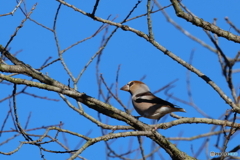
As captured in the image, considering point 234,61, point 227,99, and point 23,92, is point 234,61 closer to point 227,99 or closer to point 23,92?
point 227,99

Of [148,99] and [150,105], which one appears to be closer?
[150,105]

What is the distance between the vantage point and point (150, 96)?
713 cm

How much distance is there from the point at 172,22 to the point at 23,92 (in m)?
2.49

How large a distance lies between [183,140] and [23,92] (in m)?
2.68

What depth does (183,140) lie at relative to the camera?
258 inches

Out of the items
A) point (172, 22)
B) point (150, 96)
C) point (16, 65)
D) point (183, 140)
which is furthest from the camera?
point (150, 96)

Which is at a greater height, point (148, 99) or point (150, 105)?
point (148, 99)

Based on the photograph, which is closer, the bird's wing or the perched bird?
the perched bird

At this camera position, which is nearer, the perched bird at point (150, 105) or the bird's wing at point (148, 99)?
the perched bird at point (150, 105)

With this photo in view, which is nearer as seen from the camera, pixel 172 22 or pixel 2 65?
pixel 2 65

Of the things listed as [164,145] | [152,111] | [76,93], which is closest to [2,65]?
[76,93]

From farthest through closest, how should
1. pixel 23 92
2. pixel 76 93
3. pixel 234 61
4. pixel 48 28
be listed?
1. pixel 23 92
2. pixel 48 28
3. pixel 76 93
4. pixel 234 61

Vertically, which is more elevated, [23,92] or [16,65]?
[23,92]

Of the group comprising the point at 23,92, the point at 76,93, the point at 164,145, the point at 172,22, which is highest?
the point at 23,92
